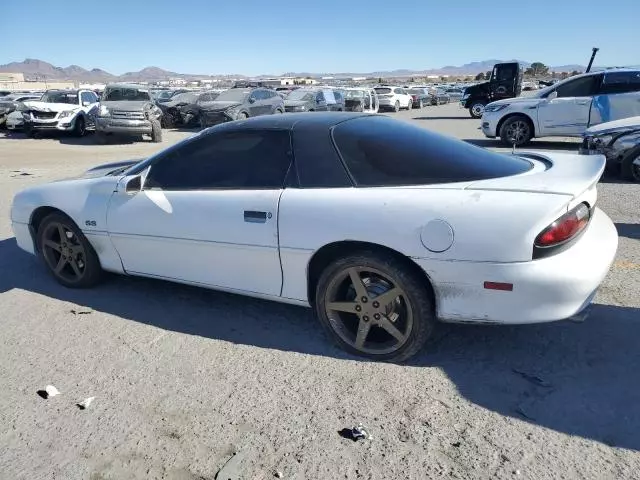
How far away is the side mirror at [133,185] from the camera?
3.82 m

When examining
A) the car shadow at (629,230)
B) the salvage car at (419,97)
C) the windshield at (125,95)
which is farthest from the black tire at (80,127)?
the salvage car at (419,97)

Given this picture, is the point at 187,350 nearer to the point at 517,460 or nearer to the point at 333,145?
the point at 333,145

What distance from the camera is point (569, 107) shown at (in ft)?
38.1

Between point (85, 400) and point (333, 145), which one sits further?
point (333, 145)

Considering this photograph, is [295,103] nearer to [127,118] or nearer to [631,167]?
[127,118]

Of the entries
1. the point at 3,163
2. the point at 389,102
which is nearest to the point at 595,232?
the point at 3,163

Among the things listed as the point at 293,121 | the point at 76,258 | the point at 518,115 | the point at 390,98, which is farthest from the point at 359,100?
the point at 293,121

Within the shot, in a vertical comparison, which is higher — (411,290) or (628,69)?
(628,69)

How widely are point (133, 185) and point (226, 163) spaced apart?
0.74 metres

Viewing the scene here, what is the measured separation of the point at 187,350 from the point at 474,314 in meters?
1.84

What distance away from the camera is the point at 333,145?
336 centimetres

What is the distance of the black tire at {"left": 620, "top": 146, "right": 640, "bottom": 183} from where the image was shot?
7.57 meters

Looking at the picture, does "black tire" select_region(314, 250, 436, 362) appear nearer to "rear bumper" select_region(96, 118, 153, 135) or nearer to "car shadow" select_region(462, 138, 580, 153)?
"car shadow" select_region(462, 138, 580, 153)

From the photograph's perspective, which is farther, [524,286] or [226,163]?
[226,163]
